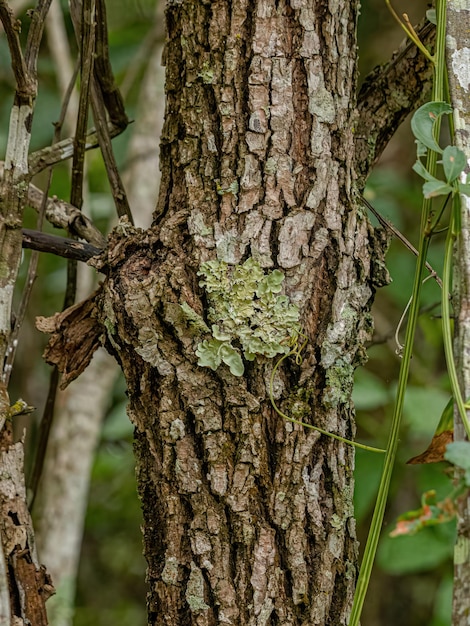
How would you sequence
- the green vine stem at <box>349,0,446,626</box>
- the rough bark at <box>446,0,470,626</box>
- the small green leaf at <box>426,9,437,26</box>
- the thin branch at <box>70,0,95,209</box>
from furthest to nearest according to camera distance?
1. the thin branch at <box>70,0,95,209</box>
2. the small green leaf at <box>426,9,437,26</box>
3. the green vine stem at <box>349,0,446,626</box>
4. the rough bark at <box>446,0,470,626</box>

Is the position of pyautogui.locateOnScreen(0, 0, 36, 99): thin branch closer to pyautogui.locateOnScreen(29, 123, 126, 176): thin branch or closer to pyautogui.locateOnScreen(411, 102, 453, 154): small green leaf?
pyautogui.locateOnScreen(29, 123, 126, 176): thin branch

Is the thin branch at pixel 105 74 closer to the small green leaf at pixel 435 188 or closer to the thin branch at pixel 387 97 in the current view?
the thin branch at pixel 387 97

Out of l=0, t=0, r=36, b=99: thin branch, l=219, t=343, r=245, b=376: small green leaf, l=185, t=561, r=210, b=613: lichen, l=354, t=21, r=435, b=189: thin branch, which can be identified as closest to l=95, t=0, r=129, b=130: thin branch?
l=0, t=0, r=36, b=99: thin branch

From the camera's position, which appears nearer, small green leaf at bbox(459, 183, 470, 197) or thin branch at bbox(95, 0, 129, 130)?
small green leaf at bbox(459, 183, 470, 197)

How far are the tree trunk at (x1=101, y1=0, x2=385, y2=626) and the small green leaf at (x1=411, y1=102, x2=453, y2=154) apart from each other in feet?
0.43

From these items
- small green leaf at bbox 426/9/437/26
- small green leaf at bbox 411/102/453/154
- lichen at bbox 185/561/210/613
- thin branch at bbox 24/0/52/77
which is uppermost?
small green leaf at bbox 426/9/437/26

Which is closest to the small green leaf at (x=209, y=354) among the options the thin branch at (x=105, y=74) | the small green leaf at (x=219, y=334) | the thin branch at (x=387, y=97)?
the small green leaf at (x=219, y=334)

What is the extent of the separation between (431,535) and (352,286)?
3.97 feet

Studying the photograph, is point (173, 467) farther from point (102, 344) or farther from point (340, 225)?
point (340, 225)

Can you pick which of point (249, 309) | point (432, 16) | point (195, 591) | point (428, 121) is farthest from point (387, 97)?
point (195, 591)

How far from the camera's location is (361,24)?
2441 mm

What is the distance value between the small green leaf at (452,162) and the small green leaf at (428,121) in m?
0.02

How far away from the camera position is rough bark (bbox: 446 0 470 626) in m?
0.56

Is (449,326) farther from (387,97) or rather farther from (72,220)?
(72,220)
